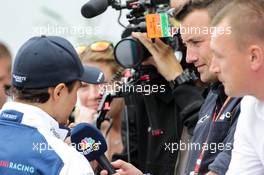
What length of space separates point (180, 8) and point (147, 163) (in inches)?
28.6

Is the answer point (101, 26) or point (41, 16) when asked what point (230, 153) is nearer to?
point (101, 26)

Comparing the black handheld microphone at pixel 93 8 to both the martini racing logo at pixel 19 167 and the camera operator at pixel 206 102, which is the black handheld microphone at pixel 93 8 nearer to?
the camera operator at pixel 206 102

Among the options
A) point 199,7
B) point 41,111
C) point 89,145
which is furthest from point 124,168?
point 199,7

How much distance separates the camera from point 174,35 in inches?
122

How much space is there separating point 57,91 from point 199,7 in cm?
74

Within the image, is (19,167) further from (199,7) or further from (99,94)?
(99,94)

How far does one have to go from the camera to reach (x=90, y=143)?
2.58m

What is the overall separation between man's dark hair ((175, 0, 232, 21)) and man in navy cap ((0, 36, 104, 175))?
0.55m

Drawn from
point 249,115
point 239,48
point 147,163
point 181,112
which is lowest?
point 147,163

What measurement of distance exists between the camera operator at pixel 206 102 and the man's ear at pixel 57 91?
53 centimetres

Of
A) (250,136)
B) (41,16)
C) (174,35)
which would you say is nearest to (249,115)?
(250,136)

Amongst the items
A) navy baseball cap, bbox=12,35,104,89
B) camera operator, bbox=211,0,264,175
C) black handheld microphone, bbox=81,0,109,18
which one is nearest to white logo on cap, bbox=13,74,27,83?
navy baseball cap, bbox=12,35,104,89

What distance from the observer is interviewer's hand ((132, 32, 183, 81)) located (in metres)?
3.08

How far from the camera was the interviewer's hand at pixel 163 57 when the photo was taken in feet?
10.1
